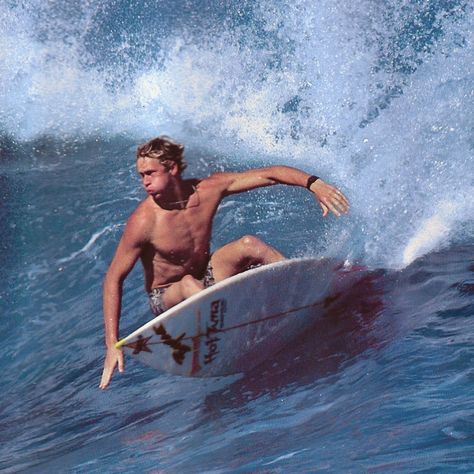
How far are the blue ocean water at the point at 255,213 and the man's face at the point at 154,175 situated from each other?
1.04 meters

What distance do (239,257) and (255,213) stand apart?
2.79m

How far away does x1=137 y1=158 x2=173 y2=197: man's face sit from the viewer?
4.77 m

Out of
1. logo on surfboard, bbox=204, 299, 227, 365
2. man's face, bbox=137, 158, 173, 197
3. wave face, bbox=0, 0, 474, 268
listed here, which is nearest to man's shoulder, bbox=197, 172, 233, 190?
man's face, bbox=137, 158, 173, 197

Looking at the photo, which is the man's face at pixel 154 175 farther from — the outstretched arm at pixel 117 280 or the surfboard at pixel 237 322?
the surfboard at pixel 237 322

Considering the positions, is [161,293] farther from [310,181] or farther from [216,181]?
[310,181]

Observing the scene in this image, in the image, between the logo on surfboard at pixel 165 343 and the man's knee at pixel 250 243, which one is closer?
the logo on surfboard at pixel 165 343

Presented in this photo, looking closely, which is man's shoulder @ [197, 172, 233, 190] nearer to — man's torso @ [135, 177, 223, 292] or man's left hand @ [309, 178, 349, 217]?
man's torso @ [135, 177, 223, 292]

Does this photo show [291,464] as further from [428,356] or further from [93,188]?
[93,188]

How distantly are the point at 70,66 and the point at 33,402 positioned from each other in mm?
6417

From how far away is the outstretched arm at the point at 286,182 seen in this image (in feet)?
15.8

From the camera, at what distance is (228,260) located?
5160 mm

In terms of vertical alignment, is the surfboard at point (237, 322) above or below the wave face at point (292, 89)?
below

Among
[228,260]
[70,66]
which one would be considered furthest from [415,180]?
[70,66]

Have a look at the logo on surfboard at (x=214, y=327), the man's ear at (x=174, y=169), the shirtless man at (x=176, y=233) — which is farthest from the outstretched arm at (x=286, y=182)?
the logo on surfboard at (x=214, y=327)
